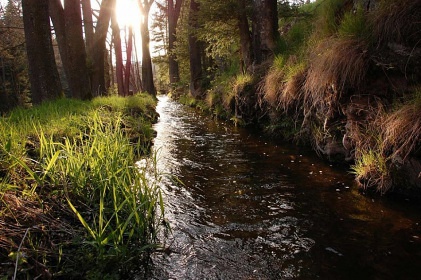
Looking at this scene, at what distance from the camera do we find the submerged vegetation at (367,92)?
3051mm

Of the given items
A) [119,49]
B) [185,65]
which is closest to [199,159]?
[119,49]

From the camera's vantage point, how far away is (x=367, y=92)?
3.87 metres

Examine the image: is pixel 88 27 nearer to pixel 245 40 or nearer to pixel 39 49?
pixel 39 49

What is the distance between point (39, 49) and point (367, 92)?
20.6 ft

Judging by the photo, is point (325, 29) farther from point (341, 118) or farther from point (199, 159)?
point (199, 159)

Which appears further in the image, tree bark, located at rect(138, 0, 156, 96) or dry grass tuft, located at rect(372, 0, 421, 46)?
tree bark, located at rect(138, 0, 156, 96)

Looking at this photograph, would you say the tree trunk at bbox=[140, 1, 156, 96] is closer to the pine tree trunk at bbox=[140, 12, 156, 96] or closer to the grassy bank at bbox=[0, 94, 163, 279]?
the pine tree trunk at bbox=[140, 12, 156, 96]

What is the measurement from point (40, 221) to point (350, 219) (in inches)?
103

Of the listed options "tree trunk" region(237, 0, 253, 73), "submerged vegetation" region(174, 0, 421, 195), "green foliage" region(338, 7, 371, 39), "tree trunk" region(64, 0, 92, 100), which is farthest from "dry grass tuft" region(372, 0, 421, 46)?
"tree trunk" region(64, 0, 92, 100)

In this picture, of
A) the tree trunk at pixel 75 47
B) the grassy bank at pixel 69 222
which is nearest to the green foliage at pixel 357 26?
the grassy bank at pixel 69 222

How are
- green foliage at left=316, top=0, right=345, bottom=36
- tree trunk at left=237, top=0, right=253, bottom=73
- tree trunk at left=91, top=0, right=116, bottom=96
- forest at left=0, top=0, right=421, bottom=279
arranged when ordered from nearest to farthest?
forest at left=0, top=0, right=421, bottom=279 → green foliage at left=316, top=0, right=345, bottom=36 → tree trunk at left=237, top=0, right=253, bottom=73 → tree trunk at left=91, top=0, right=116, bottom=96

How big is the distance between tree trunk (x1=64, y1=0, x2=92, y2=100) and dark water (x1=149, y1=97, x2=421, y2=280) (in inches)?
214

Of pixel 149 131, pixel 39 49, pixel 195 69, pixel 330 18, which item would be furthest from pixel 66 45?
pixel 195 69

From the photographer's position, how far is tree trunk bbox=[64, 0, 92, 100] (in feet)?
27.1
